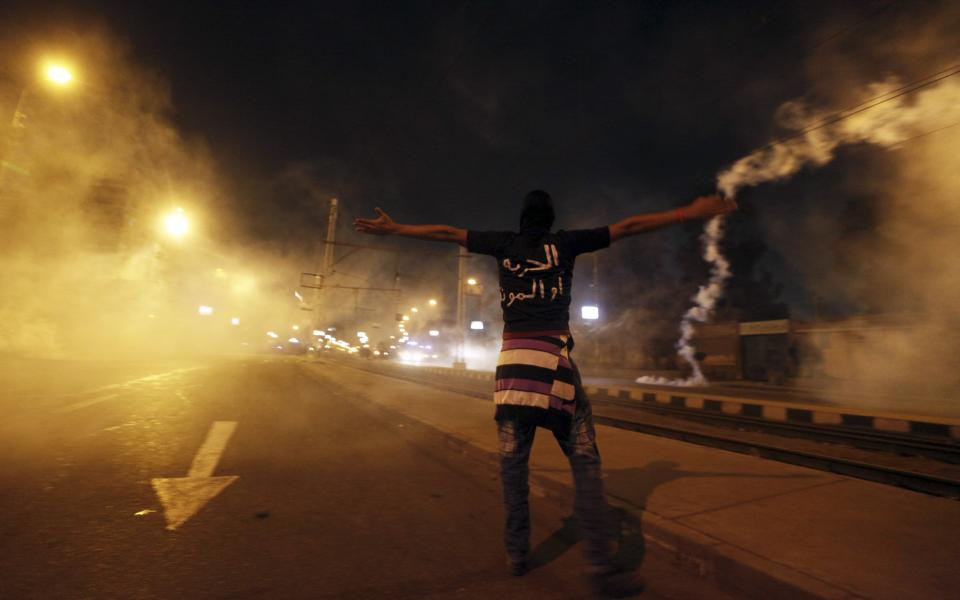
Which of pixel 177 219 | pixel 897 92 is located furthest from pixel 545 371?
pixel 177 219

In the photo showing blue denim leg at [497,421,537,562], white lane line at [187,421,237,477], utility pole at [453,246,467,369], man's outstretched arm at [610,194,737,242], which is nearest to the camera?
blue denim leg at [497,421,537,562]

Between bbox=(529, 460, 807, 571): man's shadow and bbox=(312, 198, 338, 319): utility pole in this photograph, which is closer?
bbox=(529, 460, 807, 571): man's shadow

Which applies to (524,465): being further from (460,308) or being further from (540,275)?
(460,308)

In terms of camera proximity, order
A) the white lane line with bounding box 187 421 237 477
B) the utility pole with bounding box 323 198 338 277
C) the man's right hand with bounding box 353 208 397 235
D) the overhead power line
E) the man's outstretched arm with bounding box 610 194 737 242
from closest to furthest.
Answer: the man's outstretched arm with bounding box 610 194 737 242 < the man's right hand with bounding box 353 208 397 235 < the white lane line with bounding box 187 421 237 477 < the overhead power line < the utility pole with bounding box 323 198 338 277

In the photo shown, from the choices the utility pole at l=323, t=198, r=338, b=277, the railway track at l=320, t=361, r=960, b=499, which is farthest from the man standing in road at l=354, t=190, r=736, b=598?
the utility pole at l=323, t=198, r=338, b=277

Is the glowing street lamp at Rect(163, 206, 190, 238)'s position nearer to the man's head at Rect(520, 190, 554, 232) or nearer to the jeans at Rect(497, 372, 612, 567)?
the man's head at Rect(520, 190, 554, 232)

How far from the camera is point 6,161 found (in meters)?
11.4

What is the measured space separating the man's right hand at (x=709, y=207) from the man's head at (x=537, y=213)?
0.76 metres

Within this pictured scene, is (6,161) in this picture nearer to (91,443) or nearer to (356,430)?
(91,443)

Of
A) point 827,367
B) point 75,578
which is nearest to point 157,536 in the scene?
point 75,578

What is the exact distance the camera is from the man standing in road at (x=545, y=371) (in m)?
2.22

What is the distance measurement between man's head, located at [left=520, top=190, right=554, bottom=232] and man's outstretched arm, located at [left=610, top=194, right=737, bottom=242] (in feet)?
1.18

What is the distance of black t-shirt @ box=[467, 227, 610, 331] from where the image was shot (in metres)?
2.40

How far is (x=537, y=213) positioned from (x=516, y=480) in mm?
1444
